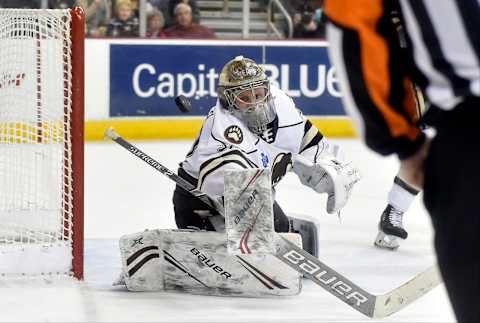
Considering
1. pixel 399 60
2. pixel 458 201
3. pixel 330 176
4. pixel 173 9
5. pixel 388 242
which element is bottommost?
pixel 388 242

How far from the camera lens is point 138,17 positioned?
7.27 meters

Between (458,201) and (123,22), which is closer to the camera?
(458,201)

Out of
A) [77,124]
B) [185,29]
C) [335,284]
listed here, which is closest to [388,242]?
[335,284]

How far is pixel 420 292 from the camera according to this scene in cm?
269

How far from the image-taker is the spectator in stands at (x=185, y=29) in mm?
7273

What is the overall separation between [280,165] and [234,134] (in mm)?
287

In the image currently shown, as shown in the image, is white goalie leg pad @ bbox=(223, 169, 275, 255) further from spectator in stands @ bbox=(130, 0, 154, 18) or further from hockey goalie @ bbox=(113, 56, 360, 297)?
spectator in stands @ bbox=(130, 0, 154, 18)

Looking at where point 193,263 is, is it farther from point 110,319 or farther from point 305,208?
point 305,208

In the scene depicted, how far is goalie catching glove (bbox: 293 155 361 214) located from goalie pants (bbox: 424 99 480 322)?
221cm

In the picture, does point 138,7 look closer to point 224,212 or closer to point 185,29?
point 185,29

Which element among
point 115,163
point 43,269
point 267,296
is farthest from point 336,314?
point 115,163

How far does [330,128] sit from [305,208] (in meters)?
2.42

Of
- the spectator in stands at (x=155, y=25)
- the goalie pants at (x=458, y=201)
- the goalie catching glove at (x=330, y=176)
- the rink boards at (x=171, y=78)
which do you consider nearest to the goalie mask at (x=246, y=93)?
the goalie catching glove at (x=330, y=176)

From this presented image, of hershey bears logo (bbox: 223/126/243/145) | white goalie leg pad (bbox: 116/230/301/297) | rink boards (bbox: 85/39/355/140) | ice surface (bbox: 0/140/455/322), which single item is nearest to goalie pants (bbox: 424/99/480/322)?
ice surface (bbox: 0/140/455/322)
